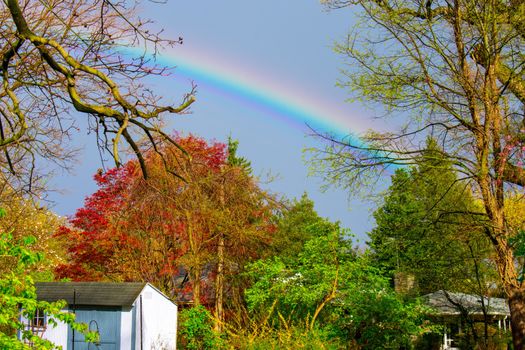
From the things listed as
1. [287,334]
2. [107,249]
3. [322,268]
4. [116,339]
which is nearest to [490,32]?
[287,334]

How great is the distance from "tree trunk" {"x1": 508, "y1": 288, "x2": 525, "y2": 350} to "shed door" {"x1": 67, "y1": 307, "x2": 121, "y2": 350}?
444 inches

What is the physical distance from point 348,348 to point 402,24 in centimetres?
991

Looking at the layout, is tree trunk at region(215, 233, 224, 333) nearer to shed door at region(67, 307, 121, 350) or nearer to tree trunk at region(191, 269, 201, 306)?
tree trunk at region(191, 269, 201, 306)

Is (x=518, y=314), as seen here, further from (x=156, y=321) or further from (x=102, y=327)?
(x=102, y=327)

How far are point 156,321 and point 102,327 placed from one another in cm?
177

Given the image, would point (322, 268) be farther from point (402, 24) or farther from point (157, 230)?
point (402, 24)

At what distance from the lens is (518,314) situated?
12.6m

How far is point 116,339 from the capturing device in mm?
18672

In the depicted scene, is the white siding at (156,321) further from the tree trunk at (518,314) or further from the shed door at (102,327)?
the tree trunk at (518,314)

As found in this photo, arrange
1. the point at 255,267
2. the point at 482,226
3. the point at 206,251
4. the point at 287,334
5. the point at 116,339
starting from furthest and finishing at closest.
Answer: the point at 206,251 < the point at 255,267 < the point at 116,339 < the point at 482,226 < the point at 287,334

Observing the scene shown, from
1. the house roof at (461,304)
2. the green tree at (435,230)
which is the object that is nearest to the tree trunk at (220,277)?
the green tree at (435,230)

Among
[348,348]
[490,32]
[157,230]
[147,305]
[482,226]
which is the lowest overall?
[348,348]

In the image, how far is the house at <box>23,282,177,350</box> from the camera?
61.5 feet

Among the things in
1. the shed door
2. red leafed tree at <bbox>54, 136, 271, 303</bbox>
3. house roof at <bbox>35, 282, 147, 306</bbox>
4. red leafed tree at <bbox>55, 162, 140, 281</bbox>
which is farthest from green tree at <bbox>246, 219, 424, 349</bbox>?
red leafed tree at <bbox>55, 162, 140, 281</bbox>
